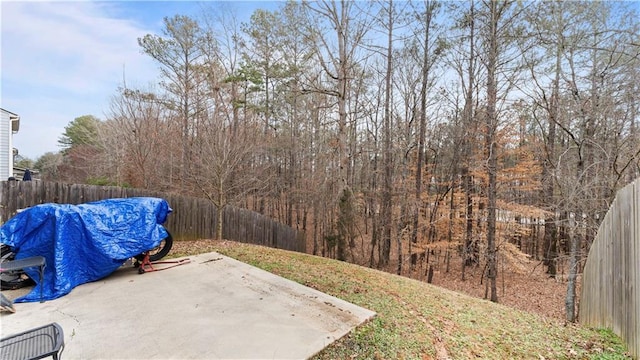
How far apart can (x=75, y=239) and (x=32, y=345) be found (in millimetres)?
2321

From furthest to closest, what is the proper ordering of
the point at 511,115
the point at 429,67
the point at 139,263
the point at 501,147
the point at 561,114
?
the point at 429,67
the point at 501,147
the point at 511,115
the point at 561,114
the point at 139,263

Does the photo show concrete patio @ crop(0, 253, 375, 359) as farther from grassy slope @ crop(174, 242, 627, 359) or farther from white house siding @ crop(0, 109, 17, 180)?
white house siding @ crop(0, 109, 17, 180)

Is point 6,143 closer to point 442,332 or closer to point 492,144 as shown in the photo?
point 442,332

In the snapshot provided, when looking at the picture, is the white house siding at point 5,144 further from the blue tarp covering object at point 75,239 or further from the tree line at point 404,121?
the blue tarp covering object at point 75,239

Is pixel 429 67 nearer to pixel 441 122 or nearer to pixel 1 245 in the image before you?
pixel 441 122

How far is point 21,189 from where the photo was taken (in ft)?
19.1

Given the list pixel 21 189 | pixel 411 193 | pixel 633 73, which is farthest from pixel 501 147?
pixel 21 189

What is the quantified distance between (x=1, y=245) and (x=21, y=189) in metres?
2.85

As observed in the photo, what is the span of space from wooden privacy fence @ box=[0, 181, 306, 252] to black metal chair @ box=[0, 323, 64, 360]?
18.0ft

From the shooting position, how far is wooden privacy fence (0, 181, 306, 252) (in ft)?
19.0

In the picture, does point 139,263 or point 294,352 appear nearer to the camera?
point 294,352

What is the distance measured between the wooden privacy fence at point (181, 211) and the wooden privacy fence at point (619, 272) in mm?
8157

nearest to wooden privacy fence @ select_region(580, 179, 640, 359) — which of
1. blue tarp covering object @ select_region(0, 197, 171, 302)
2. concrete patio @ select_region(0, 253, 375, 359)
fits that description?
concrete patio @ select_region(0, 253, 375, 359)

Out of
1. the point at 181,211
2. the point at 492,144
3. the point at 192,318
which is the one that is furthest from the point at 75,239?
the point at 492,144
